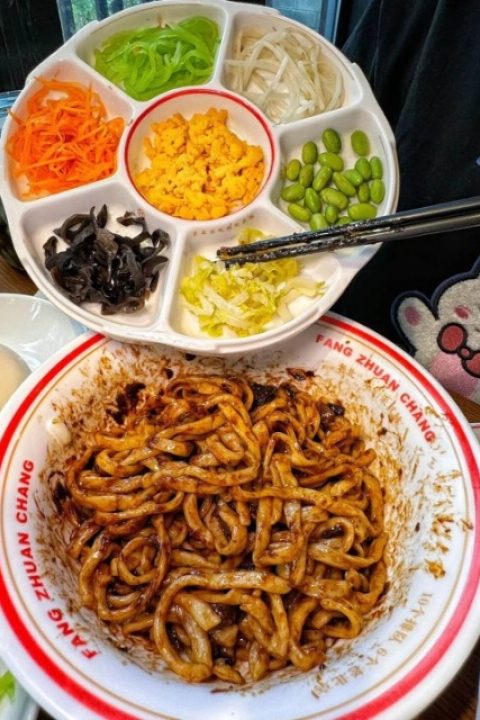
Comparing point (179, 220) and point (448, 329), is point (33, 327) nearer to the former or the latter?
point (179, 220)

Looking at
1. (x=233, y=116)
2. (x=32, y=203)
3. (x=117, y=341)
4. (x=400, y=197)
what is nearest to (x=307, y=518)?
(x=117, y=341)

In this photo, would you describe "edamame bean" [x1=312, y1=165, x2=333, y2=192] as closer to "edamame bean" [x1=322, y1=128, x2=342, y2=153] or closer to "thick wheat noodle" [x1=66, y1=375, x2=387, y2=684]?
"edamame bean" [x1=322, y1=128, x2=342, y2=153]

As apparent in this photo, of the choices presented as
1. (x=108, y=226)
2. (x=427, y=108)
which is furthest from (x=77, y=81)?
(x=427, y=108)

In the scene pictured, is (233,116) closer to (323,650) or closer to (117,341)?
(117,341)

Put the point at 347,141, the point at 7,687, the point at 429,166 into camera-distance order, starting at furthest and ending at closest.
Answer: the point at 347,141 → the point at 429,166 → the point at 7,687

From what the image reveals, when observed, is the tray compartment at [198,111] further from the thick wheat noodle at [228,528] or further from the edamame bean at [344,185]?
the thick wheat noodle at [228,528]

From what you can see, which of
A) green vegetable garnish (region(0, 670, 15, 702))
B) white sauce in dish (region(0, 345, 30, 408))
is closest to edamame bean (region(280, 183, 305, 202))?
white sauce in dish (region(0, 345, 30, 408))
